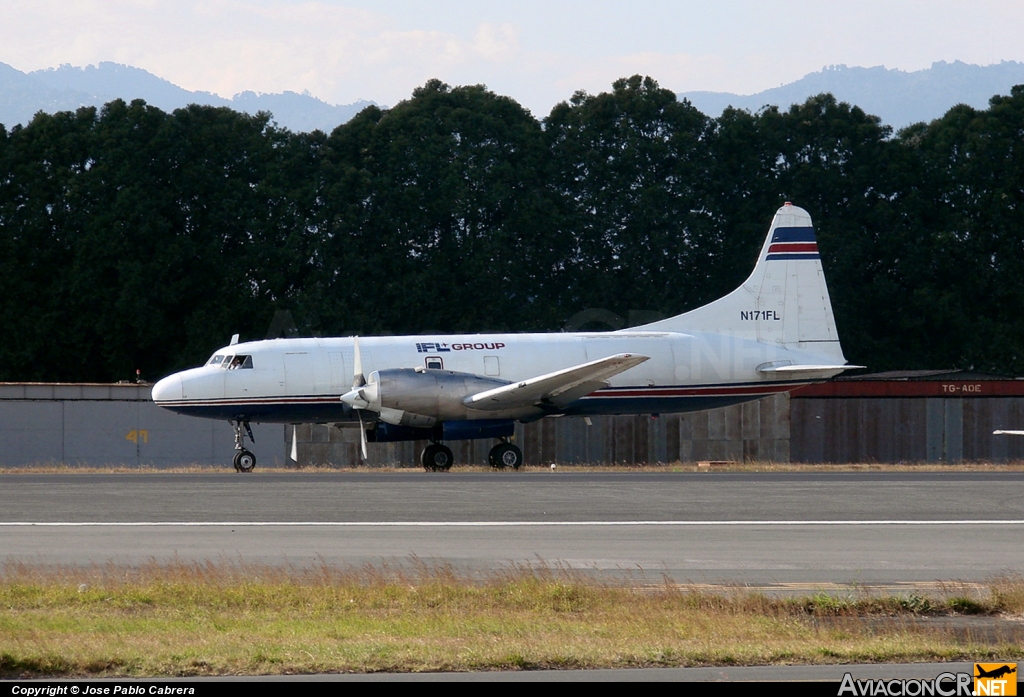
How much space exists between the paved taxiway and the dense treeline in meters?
26.5

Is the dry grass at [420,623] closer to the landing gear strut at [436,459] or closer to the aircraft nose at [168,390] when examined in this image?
the landing gear strut at [436,459]

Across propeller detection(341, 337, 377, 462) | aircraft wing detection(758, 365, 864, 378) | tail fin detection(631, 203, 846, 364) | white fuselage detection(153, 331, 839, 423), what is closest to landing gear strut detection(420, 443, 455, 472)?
white fuselage detection(153, 331, 839, 423)

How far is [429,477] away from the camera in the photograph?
1152 inches

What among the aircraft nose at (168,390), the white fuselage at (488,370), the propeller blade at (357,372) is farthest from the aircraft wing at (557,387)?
the aircraft nose at (168,390)

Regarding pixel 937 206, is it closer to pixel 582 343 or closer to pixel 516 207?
pixel 516 207

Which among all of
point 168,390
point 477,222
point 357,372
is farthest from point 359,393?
point 477,222

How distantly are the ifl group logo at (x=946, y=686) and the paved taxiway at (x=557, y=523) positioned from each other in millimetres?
5132

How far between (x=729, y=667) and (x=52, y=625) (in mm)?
6040

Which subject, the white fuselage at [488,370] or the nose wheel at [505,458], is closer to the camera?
the white fuselage at [488,370]

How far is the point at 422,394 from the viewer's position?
3066cm

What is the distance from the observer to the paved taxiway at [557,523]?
51.0ft

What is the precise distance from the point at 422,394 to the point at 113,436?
15.2 metres

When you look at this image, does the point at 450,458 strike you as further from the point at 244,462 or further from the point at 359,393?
the point at 244,462

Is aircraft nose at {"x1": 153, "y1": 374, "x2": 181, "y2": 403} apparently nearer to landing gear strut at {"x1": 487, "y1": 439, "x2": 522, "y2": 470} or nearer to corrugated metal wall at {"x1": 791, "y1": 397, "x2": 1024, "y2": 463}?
landing gear strut at {"x1": 487, "y1": 439, "x2": 522, "y2": 470}
